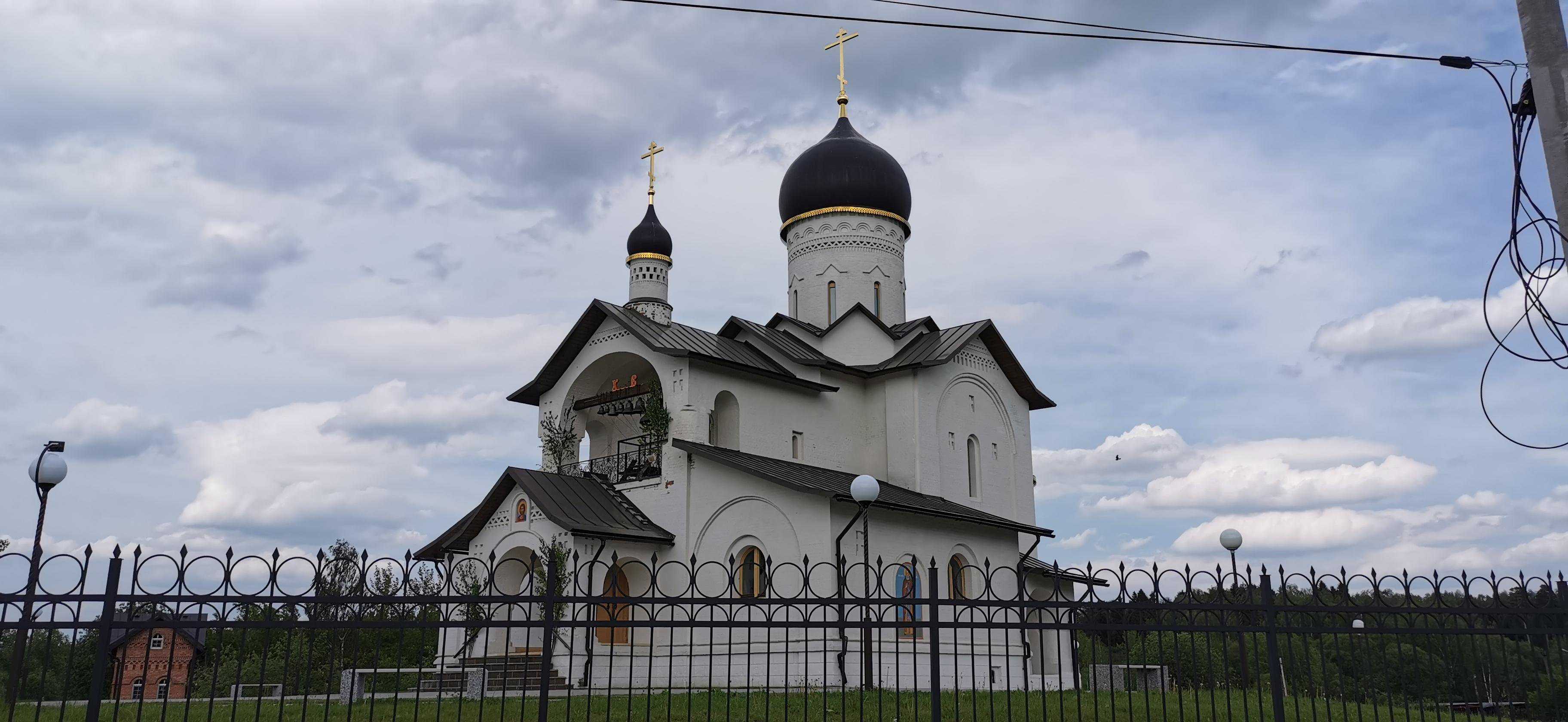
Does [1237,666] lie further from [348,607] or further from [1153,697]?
[348,607]

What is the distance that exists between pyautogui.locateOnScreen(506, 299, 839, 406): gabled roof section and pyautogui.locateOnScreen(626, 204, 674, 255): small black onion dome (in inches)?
164

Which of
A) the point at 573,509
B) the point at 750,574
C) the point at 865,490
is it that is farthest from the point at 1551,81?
the point at 573,509

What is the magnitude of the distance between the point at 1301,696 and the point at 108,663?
14.7 metres

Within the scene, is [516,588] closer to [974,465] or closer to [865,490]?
[974,465]

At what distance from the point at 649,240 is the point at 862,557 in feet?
34.6

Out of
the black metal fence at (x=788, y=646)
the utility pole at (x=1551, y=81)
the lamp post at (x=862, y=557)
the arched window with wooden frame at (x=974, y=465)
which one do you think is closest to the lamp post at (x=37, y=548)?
the black metal fence at (x=788, y=646)

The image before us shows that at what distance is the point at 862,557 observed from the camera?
55.1ft

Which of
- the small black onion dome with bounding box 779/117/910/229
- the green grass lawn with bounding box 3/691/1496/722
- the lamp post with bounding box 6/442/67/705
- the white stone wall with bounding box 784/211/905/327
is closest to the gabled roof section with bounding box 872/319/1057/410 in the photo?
the white stone wall with bounding box 784/211/905/327

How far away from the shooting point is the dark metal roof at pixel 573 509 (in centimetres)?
1675

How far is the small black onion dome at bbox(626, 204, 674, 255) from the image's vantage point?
24688 millimetres

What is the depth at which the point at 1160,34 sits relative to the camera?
8.28 meters

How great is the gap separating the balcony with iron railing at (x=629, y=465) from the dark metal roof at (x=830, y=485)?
73 centimetres

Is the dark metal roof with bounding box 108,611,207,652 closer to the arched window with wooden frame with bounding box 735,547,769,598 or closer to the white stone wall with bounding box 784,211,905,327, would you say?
the arched window with wooden frame with bounding box 735,547,769,598

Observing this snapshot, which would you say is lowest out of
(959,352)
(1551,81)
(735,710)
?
(735,710)
